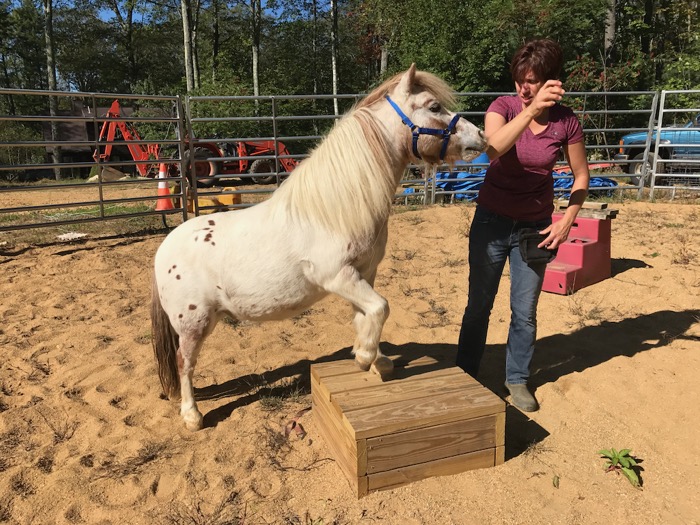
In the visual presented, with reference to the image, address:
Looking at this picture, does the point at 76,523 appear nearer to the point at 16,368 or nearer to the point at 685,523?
the point at 16,368

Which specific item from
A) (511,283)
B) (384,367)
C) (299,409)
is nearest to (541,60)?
(511,283)

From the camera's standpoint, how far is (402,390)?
2.48 metres

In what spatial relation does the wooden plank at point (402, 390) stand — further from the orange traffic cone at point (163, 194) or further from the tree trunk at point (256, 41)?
the tree trunk at point (256, 41)

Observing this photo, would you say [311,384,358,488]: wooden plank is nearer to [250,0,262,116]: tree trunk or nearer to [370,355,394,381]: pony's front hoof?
[370,355,394,381]: pony's front hoof

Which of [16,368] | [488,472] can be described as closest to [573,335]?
[488,472]

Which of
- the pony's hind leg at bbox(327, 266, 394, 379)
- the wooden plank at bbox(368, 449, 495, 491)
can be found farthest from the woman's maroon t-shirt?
the wooden plank at bbox(368, 449, 495, 491)

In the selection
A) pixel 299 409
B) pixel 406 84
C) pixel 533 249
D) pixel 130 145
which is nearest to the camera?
pixel 406 84

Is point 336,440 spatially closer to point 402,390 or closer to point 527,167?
point 402,390

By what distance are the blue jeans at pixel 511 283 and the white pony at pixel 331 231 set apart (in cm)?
63

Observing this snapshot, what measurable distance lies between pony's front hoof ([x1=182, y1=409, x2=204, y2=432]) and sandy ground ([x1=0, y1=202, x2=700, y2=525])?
0.05 metres

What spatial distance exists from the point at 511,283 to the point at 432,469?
1.20 meters

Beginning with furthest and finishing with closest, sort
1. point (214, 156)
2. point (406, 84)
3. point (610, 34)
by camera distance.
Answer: point (610, 34) → point (214, 156) → point (406, 84)

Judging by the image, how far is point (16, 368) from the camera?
3.39 metres

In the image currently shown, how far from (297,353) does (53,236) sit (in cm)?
493
